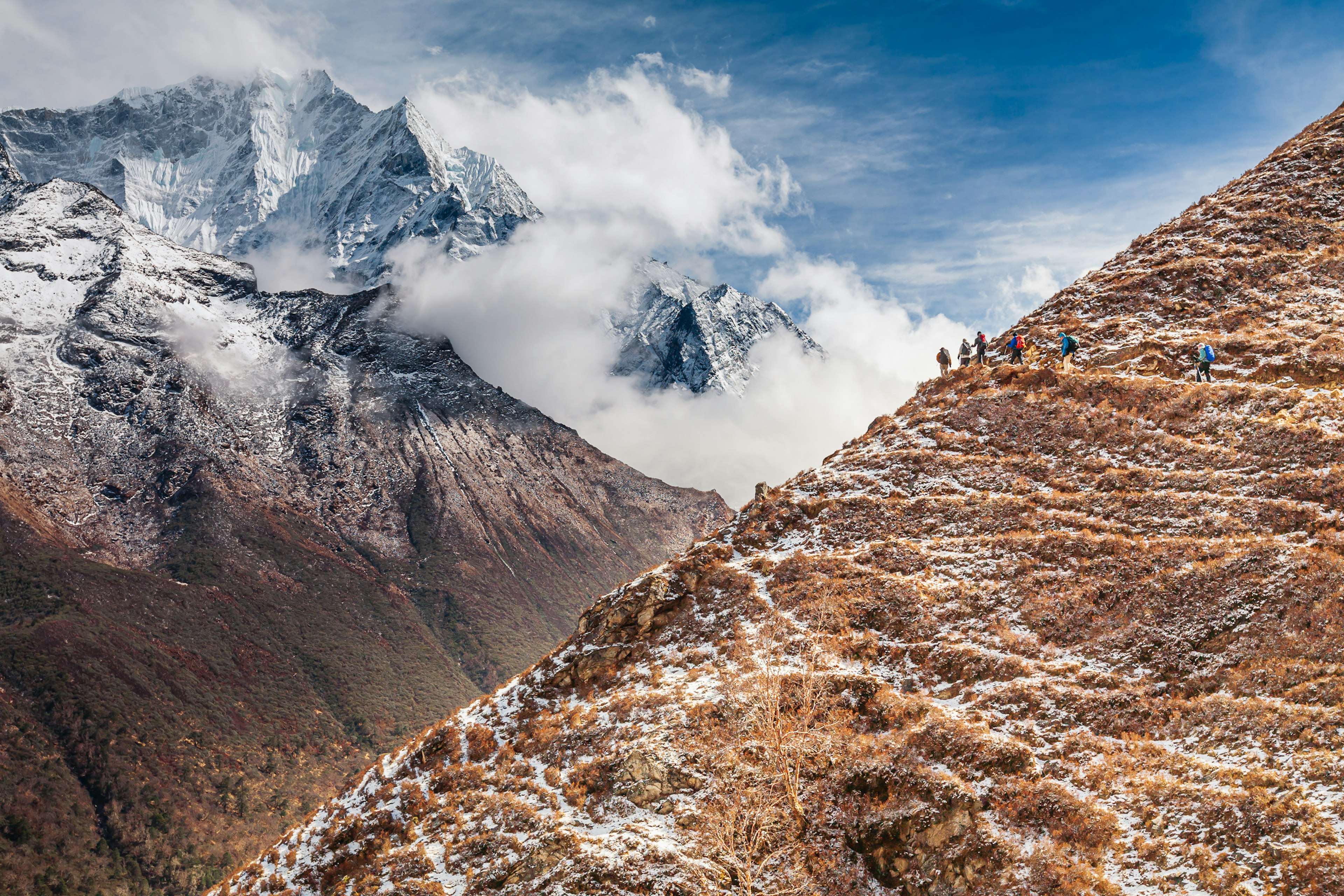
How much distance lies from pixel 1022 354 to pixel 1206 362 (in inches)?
348

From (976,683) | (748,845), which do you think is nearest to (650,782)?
(748,845)

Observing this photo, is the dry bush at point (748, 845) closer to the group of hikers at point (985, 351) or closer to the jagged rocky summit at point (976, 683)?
the jagged rocky summit at point (976, 683)

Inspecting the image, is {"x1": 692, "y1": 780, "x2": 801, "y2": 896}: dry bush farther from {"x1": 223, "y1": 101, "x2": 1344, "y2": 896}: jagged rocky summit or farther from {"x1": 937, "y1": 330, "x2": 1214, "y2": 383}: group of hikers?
{"x1": 937, "y1": 330, "x2": 1214, "y2": 383}: group of hikers

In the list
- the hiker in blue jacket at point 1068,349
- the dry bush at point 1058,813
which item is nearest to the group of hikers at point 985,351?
the hiker in blue jacket at point 1068,349

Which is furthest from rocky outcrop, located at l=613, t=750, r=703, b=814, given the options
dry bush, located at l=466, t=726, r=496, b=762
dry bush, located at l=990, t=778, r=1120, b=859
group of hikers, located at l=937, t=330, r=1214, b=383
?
group of hikers, located at l=937, t=330, r=1214, b=383

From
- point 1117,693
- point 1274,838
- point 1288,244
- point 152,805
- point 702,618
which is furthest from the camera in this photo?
point 152,805

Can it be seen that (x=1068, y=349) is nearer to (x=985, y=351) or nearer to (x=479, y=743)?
(x=985, y=351)

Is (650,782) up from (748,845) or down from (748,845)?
up

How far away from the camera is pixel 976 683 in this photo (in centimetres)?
2884

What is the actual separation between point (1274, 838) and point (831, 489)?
22584 millimetres

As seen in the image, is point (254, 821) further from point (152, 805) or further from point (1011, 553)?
point (1011, 553)

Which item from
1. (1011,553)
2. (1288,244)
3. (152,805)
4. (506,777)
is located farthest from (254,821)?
(1288,244)

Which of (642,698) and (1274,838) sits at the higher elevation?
(642,698)

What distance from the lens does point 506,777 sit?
3100cm
